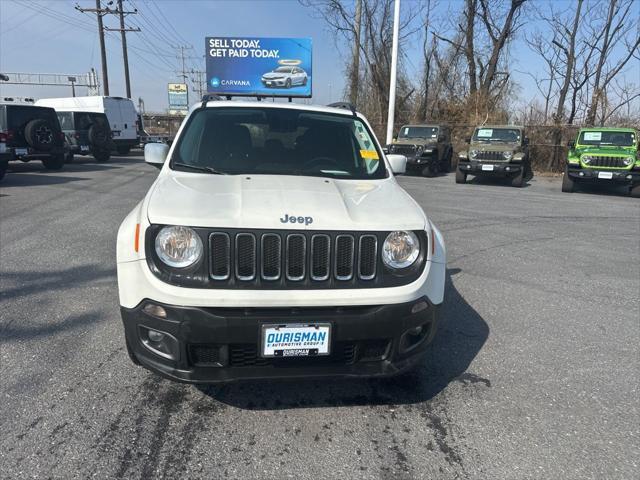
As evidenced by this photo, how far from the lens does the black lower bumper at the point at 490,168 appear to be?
1524 cm

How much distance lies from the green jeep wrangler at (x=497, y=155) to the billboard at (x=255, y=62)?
1120 cm

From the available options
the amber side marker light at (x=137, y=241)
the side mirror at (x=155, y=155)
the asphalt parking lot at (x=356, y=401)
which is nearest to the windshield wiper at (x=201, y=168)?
the side mirror at (x=155, y=155)

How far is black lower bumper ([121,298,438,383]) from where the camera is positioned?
93.0 inches

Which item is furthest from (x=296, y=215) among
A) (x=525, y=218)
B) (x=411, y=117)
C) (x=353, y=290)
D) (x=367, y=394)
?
(x=411, y=117)

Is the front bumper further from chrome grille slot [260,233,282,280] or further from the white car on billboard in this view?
the white car on billboard

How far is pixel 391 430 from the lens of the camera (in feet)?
8.82

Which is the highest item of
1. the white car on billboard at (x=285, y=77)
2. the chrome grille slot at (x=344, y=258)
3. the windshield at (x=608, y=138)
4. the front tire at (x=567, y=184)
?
the white car on billboard at (x=285, y=77)

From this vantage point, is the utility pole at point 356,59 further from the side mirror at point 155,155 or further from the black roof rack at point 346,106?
the side mirror at point 155,155

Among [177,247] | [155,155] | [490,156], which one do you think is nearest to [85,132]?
[490,156]

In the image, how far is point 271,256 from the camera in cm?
246

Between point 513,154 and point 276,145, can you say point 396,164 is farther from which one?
point 513,154

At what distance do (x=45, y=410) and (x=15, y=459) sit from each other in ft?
1.41

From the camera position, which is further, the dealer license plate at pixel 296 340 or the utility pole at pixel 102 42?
the utility pole at pixel 102 42

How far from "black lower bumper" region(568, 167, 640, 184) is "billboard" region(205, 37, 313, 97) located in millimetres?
14578
